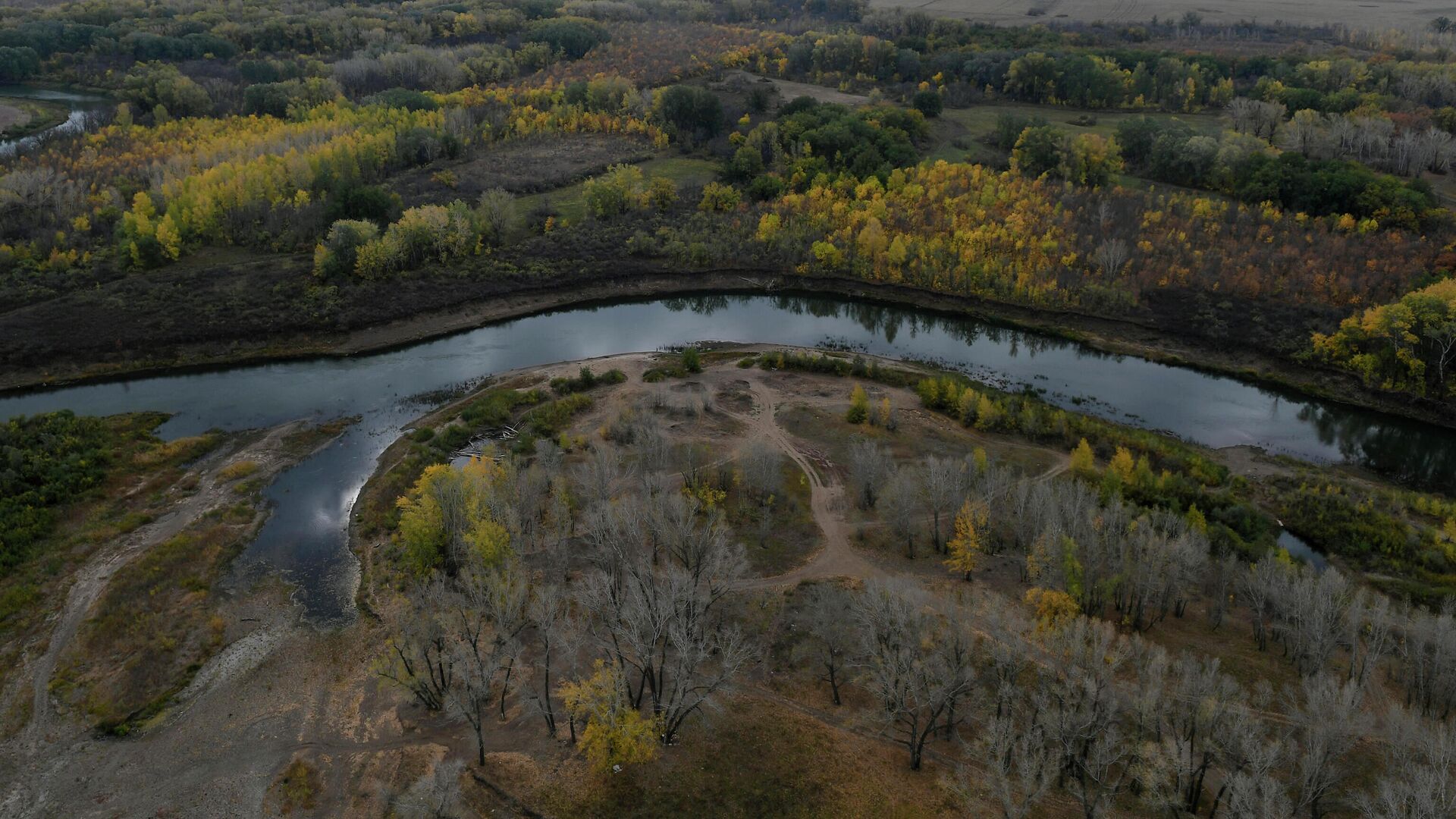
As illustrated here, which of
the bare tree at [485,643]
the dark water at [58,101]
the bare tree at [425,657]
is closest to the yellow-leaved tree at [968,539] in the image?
the bare tree at [485,643]

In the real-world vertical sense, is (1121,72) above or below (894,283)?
above

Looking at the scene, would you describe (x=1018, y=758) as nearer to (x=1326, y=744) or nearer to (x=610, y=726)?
(x=1326, y=744)

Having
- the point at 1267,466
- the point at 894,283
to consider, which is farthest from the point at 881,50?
the point at 1267,466

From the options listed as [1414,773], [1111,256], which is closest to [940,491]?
[1414,773]

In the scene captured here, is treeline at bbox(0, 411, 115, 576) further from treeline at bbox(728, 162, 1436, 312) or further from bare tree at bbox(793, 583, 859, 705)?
treeline at bbox(728, 162, 1436, 312)

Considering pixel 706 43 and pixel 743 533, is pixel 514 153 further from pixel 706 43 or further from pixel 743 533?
pixel 743 533

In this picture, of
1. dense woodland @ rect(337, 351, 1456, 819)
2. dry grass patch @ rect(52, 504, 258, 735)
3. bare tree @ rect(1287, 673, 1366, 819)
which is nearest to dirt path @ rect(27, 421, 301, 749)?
dry grass patch @ rect(52, 504, 258, 735)
